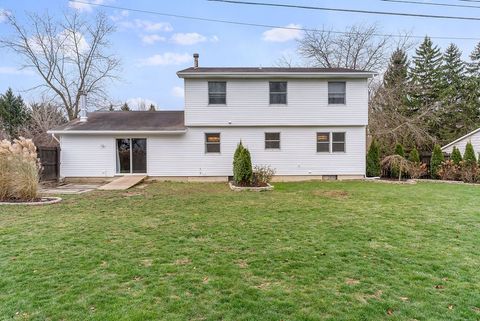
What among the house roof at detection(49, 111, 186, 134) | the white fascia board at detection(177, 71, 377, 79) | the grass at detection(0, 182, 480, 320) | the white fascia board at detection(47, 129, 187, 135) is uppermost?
the white fascia board at detection(177, 71, 377, 79)

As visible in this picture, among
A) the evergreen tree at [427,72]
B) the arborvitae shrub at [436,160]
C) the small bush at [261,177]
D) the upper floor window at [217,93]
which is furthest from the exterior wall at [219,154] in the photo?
the evergreen tree at [427,72]

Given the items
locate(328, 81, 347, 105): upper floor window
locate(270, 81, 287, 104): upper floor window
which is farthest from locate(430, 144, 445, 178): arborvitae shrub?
locate(270, 81, 287, 104): upper floor window

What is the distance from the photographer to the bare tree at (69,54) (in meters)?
23.3

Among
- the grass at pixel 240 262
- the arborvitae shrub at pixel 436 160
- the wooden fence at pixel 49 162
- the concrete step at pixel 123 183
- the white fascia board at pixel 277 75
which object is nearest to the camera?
the grass at pixel 240 262

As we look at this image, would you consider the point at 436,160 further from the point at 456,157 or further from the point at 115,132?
the point at 115,132

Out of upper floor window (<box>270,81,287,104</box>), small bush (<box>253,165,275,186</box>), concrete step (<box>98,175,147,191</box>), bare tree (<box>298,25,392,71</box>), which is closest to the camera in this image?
concrete step (<box>98,175,147,191</box>)

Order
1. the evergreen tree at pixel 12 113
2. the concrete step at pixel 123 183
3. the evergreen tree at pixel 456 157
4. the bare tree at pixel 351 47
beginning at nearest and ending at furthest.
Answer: the concrete step at pixel 123 183, the evergreen tree at pixel 456 157, the bare tree at pixel 351 47, the evergreen tree at pixel 12 113

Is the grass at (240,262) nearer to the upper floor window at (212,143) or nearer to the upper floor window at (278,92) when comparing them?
the upper floor window at (212,143)

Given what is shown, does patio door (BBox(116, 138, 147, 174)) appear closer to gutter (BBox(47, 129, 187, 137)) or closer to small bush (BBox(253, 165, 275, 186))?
gutter (BBox(47, 129, 187, 137))

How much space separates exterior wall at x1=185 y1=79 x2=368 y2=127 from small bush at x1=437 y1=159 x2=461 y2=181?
457cm

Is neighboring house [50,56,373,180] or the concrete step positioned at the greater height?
neighboring house [50,56,373,180]

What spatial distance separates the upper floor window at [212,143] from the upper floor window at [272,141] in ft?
7.43

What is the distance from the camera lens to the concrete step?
37.2 ft

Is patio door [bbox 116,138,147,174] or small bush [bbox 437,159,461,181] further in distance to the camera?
small bush [bbox 437,159,461,181]
